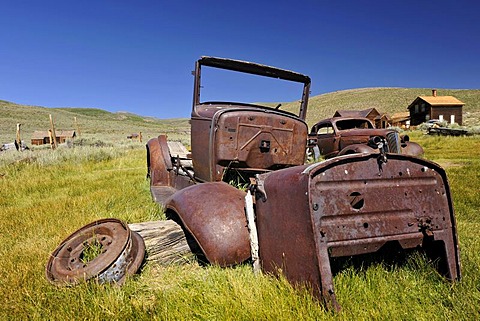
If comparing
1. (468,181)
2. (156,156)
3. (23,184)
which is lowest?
(468,181)

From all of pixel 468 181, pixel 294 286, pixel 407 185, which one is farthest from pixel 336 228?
pixel 468 181

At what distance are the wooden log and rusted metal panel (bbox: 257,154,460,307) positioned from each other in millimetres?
885

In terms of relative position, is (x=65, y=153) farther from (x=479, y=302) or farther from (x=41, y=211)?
(x=479, y=302)

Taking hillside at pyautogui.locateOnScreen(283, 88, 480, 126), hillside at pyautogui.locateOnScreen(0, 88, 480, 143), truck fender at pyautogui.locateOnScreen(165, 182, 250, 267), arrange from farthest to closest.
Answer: hillside at pyautogui.locateOnScreen(283, 88, 480, 126) < hillside at pyautogui.locateOnScreen(0, 88, 480, 143) < truck fender at pyautogui.locateOnScreen(165, 182, 250, 267)

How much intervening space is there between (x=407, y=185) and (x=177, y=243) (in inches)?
73.3

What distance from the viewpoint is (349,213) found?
67.7 inches

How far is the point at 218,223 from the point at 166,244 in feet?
2.22

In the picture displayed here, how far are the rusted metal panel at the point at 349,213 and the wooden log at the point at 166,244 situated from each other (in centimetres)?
89

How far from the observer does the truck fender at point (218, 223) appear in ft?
7.07

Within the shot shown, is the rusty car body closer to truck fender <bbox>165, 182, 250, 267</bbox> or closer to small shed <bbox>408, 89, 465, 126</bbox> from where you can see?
truck fender <bbox>165, 182, 250, 267</bbox>

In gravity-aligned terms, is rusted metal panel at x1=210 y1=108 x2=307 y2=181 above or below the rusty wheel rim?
above

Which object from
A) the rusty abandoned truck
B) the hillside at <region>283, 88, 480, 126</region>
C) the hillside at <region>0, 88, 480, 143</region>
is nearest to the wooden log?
the rusty abandoned truck

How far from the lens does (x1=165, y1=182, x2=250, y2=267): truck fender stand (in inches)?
84.8

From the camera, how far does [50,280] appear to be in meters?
2.05
